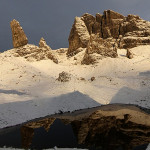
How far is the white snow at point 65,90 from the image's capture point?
63.6 ft

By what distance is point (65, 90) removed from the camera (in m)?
26.4

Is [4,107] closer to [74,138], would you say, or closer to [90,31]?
[74,138]

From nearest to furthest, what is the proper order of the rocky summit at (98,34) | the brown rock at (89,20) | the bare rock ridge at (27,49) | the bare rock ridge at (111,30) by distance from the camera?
the bare rock ridge at (27,49) → the rocky summit at (98,34) → the bare rock ridge at (111,30) → the brown rock at (89,20)

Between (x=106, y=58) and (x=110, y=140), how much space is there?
36.3 m

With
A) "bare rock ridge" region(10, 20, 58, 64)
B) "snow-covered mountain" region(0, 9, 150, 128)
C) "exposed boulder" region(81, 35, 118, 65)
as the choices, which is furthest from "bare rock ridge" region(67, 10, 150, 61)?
"bare rock ridge" region(10, 20, 58, 64)

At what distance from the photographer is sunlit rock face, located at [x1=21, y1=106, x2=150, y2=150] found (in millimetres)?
11098

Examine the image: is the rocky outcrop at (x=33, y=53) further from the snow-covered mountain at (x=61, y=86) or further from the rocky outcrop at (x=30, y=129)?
the rocky outcrop at (x=30, y=129)

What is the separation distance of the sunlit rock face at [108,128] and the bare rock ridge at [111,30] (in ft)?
152

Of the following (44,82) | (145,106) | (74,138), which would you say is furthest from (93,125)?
(44,82)

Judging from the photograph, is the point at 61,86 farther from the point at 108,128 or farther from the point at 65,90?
the point at 108,128

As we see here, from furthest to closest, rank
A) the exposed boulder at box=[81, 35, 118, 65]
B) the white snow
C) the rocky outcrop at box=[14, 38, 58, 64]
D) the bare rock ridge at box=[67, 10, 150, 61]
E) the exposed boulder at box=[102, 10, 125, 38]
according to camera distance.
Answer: the exposed boulder at box=[102, 10, 125, 38], the bare rock ridge at box=[67, 10, 150, 61], the rocky outcrop at box=[14, 38, 58, 64], the exposed boulder at box=[81, 35, 118, 65], the white snow

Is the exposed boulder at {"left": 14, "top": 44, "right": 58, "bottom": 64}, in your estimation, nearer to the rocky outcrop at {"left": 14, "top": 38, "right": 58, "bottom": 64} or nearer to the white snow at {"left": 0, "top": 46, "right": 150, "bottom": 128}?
the rocky outcrop at {"left": 14, "top": 38, "right": 58, "bottom": 64}

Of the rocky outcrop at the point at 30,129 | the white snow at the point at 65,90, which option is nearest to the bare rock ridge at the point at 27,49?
the white snow at the point at 65,90

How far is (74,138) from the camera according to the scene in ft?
40.3
